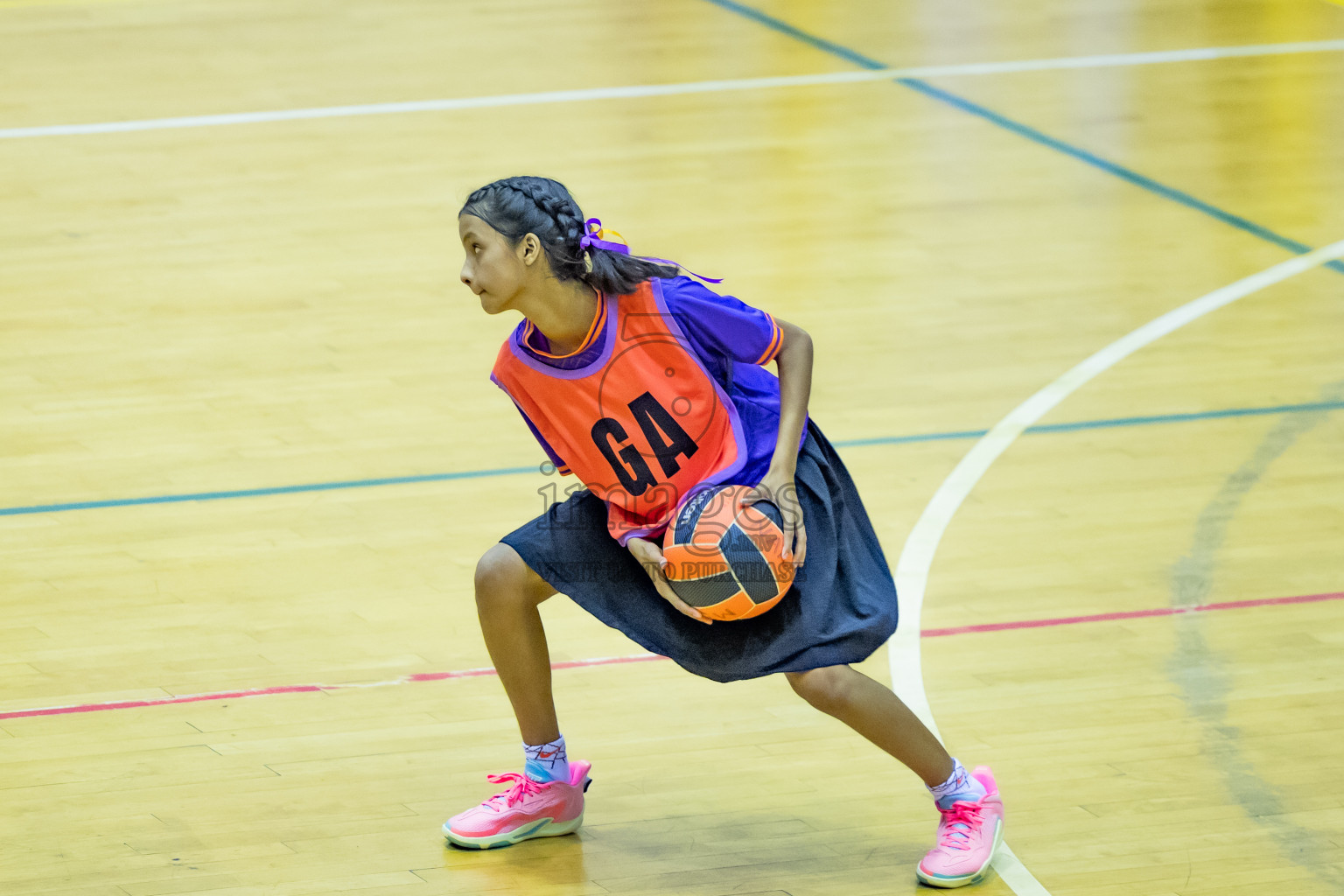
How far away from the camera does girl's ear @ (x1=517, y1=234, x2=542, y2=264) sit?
275 cm

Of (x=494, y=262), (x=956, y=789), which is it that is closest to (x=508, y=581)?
(x=494, y=262)

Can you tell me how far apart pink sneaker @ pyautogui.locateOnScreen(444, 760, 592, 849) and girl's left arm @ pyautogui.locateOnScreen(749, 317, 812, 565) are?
→ 0.64 metres

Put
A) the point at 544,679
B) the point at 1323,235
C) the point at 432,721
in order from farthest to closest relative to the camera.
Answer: the point at 1323,235, the point at 432,721, the point at 544,679

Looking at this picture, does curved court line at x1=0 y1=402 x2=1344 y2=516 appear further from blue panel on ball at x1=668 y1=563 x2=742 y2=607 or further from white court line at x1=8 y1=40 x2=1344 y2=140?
white court line at x1=8 y1=40 x2=1344 y2=140

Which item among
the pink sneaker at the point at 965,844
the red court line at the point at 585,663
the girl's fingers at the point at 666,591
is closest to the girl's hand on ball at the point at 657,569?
the girl's fingers at the point at 666,591

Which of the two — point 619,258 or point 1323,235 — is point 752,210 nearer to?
point 1323,235

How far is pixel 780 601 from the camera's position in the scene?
9.19ft

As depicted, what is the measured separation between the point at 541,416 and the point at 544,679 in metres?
0.44

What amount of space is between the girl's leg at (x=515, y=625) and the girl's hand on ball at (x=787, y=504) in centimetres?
39

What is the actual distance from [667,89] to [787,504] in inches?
221

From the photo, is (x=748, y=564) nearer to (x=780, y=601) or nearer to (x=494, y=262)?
(x=780, y=601)

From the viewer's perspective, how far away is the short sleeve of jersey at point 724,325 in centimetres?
281

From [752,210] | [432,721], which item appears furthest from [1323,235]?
[432,721]

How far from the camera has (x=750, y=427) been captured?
2.89 meters
